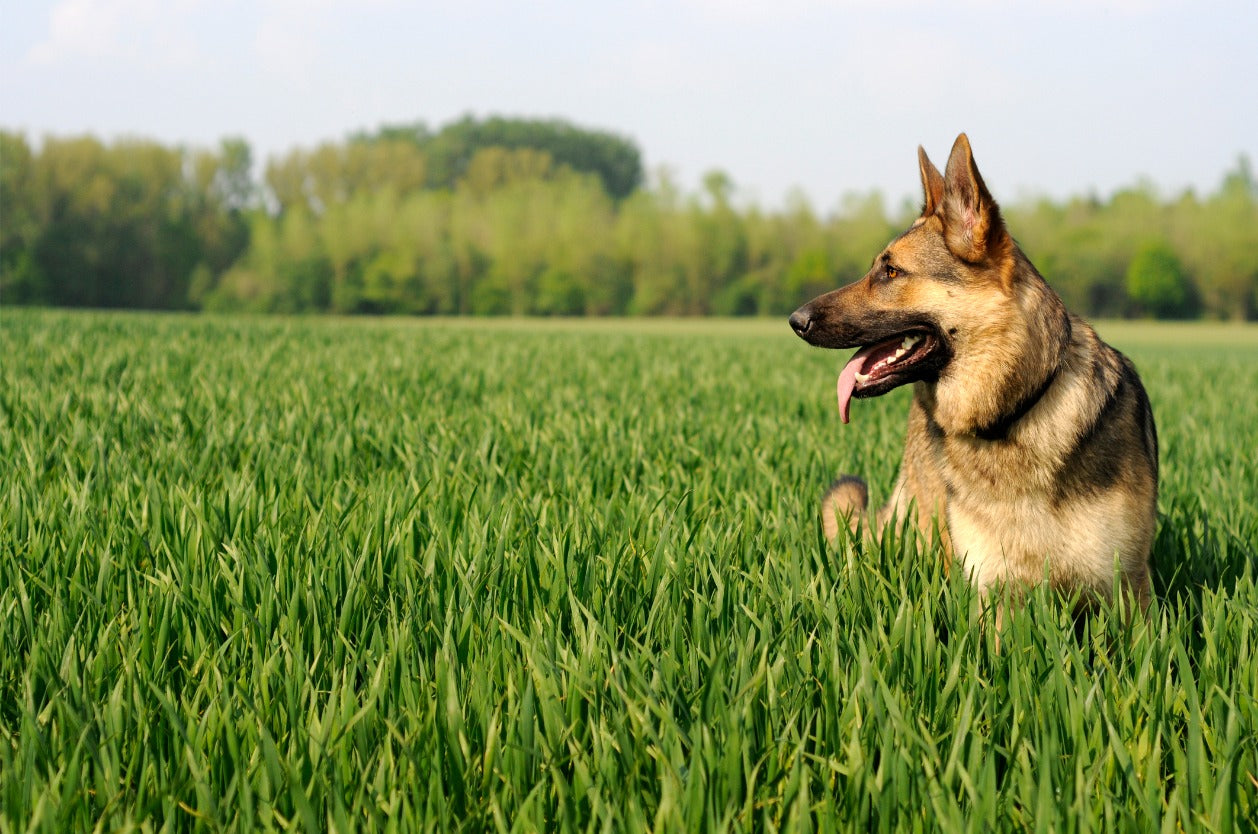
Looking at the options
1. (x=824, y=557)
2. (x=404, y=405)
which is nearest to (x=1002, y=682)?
(x=824, y=557)

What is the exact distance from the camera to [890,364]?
120 inches

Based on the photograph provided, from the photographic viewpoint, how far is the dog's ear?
285cm

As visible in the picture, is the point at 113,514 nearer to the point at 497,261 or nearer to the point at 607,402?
the point at 607,402

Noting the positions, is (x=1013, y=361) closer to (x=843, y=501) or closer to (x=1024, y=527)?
(x=1024, y=527)

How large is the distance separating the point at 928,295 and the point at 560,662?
5.47 ft

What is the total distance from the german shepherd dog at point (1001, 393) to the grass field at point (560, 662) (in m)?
0.21

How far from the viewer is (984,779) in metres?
1.65

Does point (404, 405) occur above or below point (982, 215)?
below

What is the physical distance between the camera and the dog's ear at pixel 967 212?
2850 mm

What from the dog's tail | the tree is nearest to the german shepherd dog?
the dog's tail

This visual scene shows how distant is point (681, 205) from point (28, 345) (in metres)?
57.0

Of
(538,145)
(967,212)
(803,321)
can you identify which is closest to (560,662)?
(803,321)

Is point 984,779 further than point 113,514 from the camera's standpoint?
No

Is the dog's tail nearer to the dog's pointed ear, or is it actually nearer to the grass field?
the grass field
